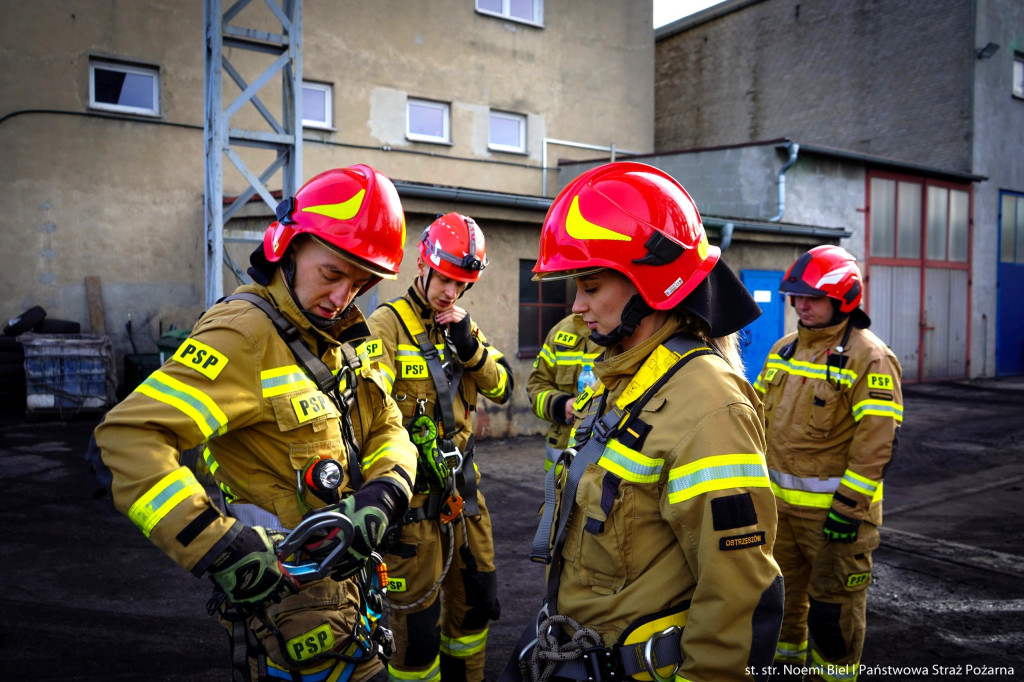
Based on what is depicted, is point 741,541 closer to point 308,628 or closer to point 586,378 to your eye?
point 308,628

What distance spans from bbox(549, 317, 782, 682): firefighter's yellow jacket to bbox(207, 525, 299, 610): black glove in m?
0.82

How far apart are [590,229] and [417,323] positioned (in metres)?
2.16

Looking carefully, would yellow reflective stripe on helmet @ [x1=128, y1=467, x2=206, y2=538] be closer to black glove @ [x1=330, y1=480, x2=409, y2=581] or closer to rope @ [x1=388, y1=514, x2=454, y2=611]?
black glove @ [x1=330, y1=480, x2=409, y2=581]

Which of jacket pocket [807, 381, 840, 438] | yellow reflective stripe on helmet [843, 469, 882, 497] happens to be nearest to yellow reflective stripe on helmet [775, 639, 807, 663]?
yellow reflective stripe on helmet [843, 469, 882, 497]

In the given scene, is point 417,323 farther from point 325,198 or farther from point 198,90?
point 198,90

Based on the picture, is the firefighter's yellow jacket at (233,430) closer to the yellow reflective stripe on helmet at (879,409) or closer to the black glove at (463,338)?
the black glove at (463,338)

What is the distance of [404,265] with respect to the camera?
9.84 metres

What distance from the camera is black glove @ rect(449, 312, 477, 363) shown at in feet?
13.6

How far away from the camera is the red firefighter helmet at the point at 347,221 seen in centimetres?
249

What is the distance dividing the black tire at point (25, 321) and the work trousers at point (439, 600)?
11066 millimetres

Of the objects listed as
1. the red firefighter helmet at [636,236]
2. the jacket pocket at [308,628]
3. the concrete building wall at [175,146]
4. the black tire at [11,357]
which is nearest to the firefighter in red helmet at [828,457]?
the red firefighter helmet at [636,236]

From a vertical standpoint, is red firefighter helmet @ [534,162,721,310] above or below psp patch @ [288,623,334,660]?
above

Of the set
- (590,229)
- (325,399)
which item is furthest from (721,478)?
(325,399)

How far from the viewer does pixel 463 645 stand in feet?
13.0
